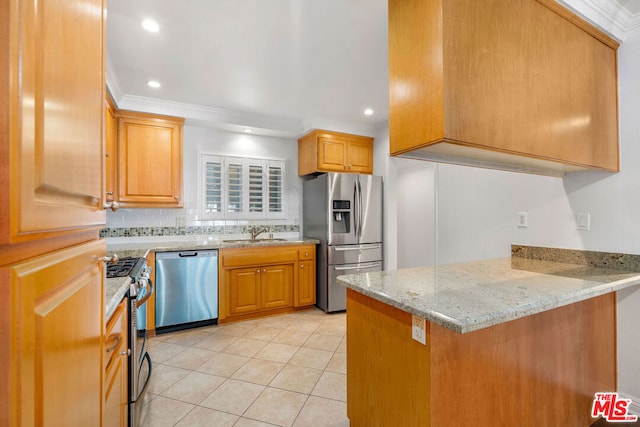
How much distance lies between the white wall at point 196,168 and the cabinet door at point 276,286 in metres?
0.84

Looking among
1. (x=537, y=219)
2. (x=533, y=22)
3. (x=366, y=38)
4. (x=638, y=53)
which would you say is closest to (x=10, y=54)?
(x=533, y=22)

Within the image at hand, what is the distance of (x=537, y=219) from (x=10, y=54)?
8.92 ft

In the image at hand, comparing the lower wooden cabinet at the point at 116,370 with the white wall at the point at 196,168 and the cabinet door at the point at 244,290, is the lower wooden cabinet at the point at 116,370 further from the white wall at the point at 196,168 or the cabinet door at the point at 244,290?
the white wall at the point at 196,168

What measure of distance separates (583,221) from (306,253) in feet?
8.81

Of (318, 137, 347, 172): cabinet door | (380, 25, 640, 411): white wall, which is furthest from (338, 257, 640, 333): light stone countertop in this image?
(318, 137, 347, 172): cabinet door

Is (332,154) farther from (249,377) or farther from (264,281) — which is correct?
(249,377)

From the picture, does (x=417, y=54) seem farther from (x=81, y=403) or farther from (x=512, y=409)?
(x=512, y=409)

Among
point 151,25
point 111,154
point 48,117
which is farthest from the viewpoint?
point 111,154

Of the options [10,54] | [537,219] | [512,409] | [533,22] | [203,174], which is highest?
[533,22]

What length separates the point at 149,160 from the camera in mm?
3246

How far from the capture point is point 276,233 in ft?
13.9

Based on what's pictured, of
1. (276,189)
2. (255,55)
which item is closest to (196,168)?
(276,189)

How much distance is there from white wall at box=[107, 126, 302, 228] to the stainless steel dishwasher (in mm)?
753

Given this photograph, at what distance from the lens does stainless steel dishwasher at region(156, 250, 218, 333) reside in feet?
9.91
